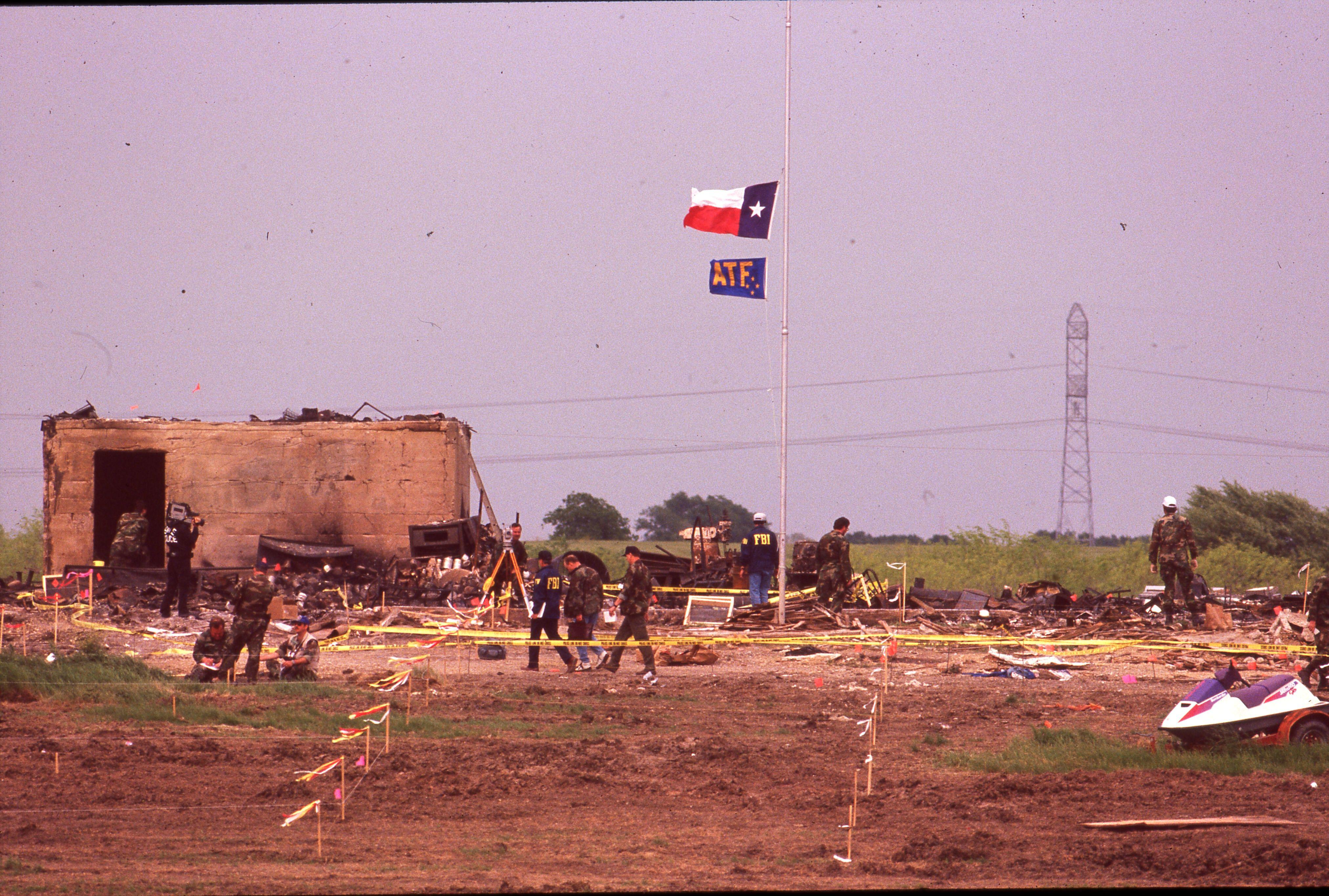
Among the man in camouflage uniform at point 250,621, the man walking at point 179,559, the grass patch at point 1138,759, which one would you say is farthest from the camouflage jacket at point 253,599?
the grass patch at point 1138,759

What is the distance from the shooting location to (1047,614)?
23047mm

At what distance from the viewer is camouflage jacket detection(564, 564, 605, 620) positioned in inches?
658

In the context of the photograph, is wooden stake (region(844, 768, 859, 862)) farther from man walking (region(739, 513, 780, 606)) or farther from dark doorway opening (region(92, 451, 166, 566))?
dark doorway opening (region(92, 451, 166, 566))

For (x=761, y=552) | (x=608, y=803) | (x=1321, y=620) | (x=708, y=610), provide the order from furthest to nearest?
(x=708, y=610)
(x=761, y=552)
(x=1321, y=620)
(x=608, y=803)

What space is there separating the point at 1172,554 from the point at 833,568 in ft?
17.4

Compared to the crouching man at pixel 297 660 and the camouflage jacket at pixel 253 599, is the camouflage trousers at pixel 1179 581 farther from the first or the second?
the camouflage jacket at pixel 253 599

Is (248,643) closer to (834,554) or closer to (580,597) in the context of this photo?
(580,597)

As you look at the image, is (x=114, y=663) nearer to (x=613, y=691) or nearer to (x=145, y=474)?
(x=613, y=691)

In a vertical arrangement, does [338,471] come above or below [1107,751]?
above

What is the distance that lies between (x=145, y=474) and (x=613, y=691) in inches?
936

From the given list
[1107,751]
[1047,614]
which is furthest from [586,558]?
[1107,751]

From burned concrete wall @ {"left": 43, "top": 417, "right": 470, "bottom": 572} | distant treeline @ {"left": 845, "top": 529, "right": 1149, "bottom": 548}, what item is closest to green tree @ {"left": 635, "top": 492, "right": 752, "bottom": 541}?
distant treeline @ {"left": 845, "top": 529, "right": 1149, "bottom": 548}

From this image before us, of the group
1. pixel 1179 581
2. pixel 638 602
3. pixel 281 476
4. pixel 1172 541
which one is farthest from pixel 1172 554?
pixel 281 476

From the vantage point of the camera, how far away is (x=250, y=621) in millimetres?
14695
